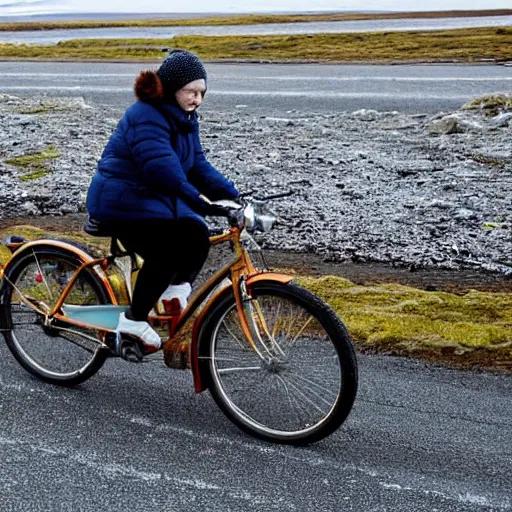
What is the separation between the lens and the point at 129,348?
4586mm

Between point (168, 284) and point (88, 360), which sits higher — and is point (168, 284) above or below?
above

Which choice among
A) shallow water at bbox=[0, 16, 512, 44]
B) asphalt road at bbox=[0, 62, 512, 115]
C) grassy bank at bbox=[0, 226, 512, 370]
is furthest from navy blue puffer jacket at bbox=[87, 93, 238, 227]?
shallow water at bbox=[0, 16, 512, 44]

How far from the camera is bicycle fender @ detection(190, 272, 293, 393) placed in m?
4.12

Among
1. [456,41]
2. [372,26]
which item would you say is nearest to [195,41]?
[456,41]

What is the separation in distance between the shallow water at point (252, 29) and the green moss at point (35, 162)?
1031 inches

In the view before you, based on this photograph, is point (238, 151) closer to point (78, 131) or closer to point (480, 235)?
point (78, 131)

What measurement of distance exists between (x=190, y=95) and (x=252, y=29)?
3563cm

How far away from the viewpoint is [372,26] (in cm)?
3881

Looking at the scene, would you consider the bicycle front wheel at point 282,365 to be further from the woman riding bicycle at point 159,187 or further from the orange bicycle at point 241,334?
the woman riding bicycle at point 159,187

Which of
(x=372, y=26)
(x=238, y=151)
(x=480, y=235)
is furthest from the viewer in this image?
(x=372, y=26)

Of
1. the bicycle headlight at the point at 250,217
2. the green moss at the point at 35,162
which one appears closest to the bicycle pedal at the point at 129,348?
the bicycle headlight at the point at 250,217

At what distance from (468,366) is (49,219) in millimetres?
4560

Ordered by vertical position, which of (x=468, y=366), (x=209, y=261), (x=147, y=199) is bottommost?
(x=468, y=366)

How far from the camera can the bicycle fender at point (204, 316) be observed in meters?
4.12
